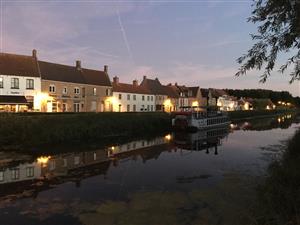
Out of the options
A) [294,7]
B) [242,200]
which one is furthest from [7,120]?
[294,7]

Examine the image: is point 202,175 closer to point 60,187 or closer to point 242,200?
point 242,200

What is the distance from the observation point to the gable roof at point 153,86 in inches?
3100

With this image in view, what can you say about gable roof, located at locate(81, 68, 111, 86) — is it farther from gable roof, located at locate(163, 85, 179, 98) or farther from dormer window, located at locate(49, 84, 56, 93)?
gable roof, located at locate(163, 85, 179, 98)

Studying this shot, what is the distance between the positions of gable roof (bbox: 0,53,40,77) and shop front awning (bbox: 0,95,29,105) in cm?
326

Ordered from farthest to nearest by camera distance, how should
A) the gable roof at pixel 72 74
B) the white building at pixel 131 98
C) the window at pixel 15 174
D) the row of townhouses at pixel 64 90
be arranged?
the white building at pixel 131 98, the gable roof at pixel 72 74, the row of townhouses at pixel 64 90, the window at pixel 15 174

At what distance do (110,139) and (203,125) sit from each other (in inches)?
735

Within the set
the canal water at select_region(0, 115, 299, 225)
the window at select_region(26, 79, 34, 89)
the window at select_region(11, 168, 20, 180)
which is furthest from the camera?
the window at select_region(26, 79, 34, 89)

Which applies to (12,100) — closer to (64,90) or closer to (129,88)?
(64,90)

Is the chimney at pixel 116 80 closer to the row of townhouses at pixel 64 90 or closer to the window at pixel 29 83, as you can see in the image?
the row of townhouses at pixel 64 90

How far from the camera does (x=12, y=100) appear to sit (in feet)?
134

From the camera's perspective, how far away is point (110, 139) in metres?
34.4

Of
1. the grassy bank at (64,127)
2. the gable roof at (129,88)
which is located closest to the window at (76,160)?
the grassy bank at (64,127)

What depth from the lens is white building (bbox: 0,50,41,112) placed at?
41153mm

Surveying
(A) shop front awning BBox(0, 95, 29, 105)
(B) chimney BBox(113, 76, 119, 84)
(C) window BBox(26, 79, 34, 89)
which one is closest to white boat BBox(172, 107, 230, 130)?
(C) window BBox(26, 79, 34, 89)
